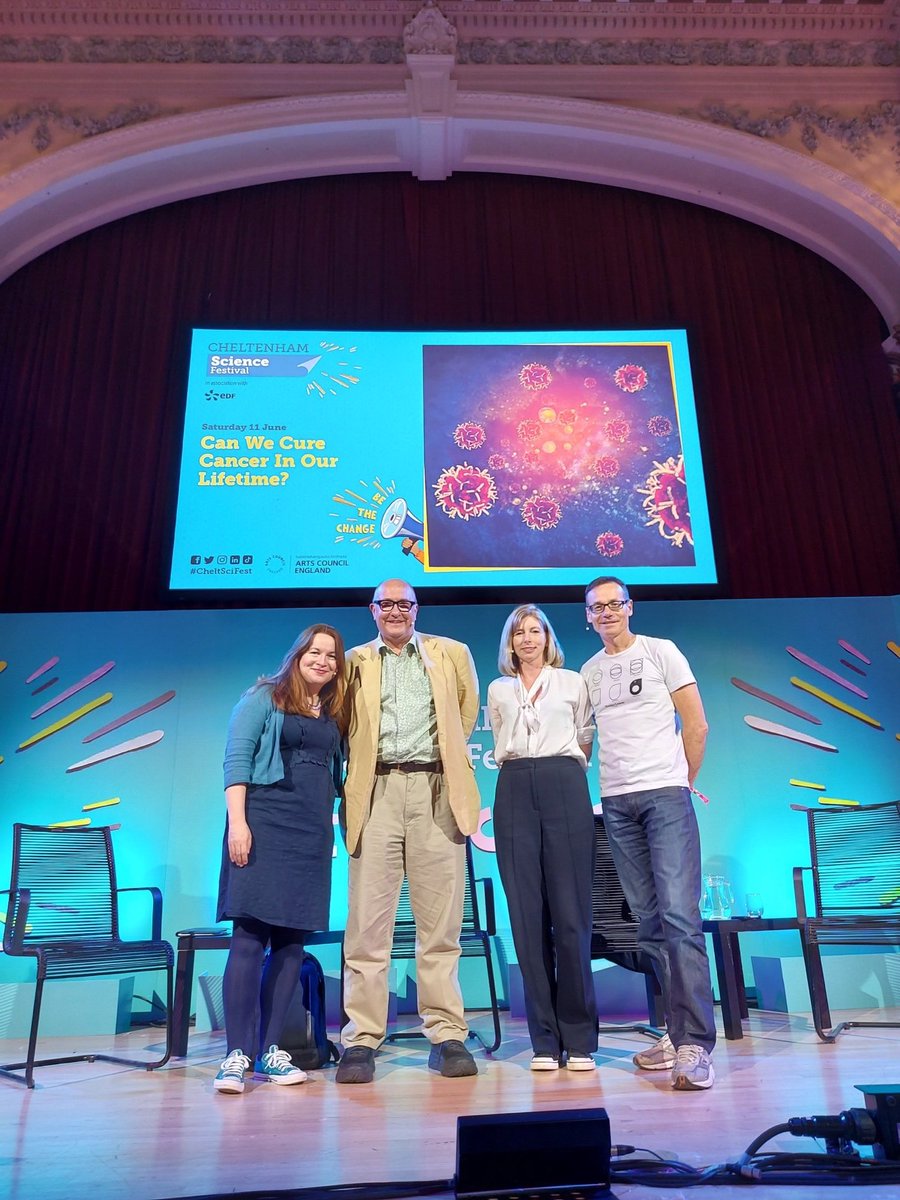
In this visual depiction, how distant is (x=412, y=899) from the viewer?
250 cm

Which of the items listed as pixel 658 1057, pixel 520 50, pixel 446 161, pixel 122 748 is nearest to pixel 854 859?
pixel 658 1057

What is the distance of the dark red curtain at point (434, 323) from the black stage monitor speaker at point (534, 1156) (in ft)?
12.3

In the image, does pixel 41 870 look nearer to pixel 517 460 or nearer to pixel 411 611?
pixel 411 611

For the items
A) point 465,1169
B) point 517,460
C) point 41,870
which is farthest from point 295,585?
point 465,1169

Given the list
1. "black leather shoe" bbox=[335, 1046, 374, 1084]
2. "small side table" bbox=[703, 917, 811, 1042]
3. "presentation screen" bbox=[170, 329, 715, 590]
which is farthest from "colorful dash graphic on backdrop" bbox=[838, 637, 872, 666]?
"black leather shoe" bbox=[335, 1046, 374, 1084]

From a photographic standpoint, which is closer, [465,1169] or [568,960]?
[465,1169]

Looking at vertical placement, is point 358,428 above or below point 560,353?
below

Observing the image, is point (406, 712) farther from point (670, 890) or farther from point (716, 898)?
point (716, 898)

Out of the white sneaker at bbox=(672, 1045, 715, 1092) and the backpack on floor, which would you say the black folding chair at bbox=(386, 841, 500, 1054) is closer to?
the backpack on floor

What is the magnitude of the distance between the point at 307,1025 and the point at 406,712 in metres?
0.97

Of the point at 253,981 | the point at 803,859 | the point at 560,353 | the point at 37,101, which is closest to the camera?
the point at 253,981

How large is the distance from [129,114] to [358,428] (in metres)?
2.84

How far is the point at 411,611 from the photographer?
8.96ft

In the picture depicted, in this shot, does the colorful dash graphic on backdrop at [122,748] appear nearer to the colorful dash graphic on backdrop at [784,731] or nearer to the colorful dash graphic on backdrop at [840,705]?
the colorful dash graphic on backdrop at [784,731]
